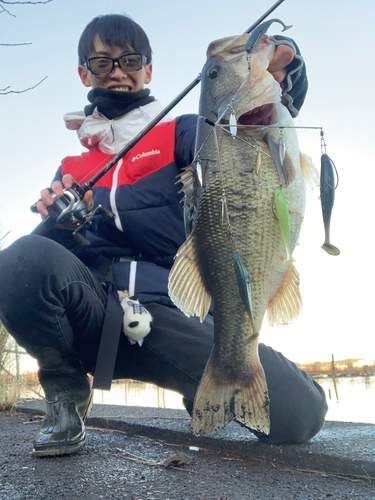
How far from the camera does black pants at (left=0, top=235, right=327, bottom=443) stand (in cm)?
235

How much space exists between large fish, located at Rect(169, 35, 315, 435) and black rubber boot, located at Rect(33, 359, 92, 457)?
0.85 meters

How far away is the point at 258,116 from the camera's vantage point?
1.86 m

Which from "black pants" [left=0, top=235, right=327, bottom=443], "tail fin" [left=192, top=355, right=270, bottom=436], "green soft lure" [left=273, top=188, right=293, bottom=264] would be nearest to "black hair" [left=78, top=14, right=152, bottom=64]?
"black pants" [left=0, top=235, right=327, bottom=443]

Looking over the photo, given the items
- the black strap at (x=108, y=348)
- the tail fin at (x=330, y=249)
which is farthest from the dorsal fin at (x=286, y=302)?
the black strap at (x=108, y=348)

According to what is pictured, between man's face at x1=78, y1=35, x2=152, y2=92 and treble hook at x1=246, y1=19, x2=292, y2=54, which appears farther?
man's face at x1=78, y1=35, x2=152, y2=92

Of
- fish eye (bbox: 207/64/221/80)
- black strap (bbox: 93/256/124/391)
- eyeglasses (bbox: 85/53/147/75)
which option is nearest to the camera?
fish eye (bbox: 207/64/221/80)

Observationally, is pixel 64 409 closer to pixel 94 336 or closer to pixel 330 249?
pixel 94 336

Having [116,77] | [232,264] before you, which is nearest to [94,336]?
[232,264]

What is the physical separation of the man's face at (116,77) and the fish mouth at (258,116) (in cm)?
185

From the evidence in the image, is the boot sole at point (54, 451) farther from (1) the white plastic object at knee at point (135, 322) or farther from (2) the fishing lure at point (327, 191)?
(2) the fishing lure at point (327, 191)

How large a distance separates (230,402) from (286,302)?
A: 21.5 inches

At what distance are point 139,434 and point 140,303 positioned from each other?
3.47 ft

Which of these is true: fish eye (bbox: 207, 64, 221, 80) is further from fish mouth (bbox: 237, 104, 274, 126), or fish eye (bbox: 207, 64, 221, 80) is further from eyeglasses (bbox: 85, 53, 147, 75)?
eyeglasses (bbox: 85, 53, 147, 75)

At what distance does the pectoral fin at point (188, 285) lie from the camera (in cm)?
202
